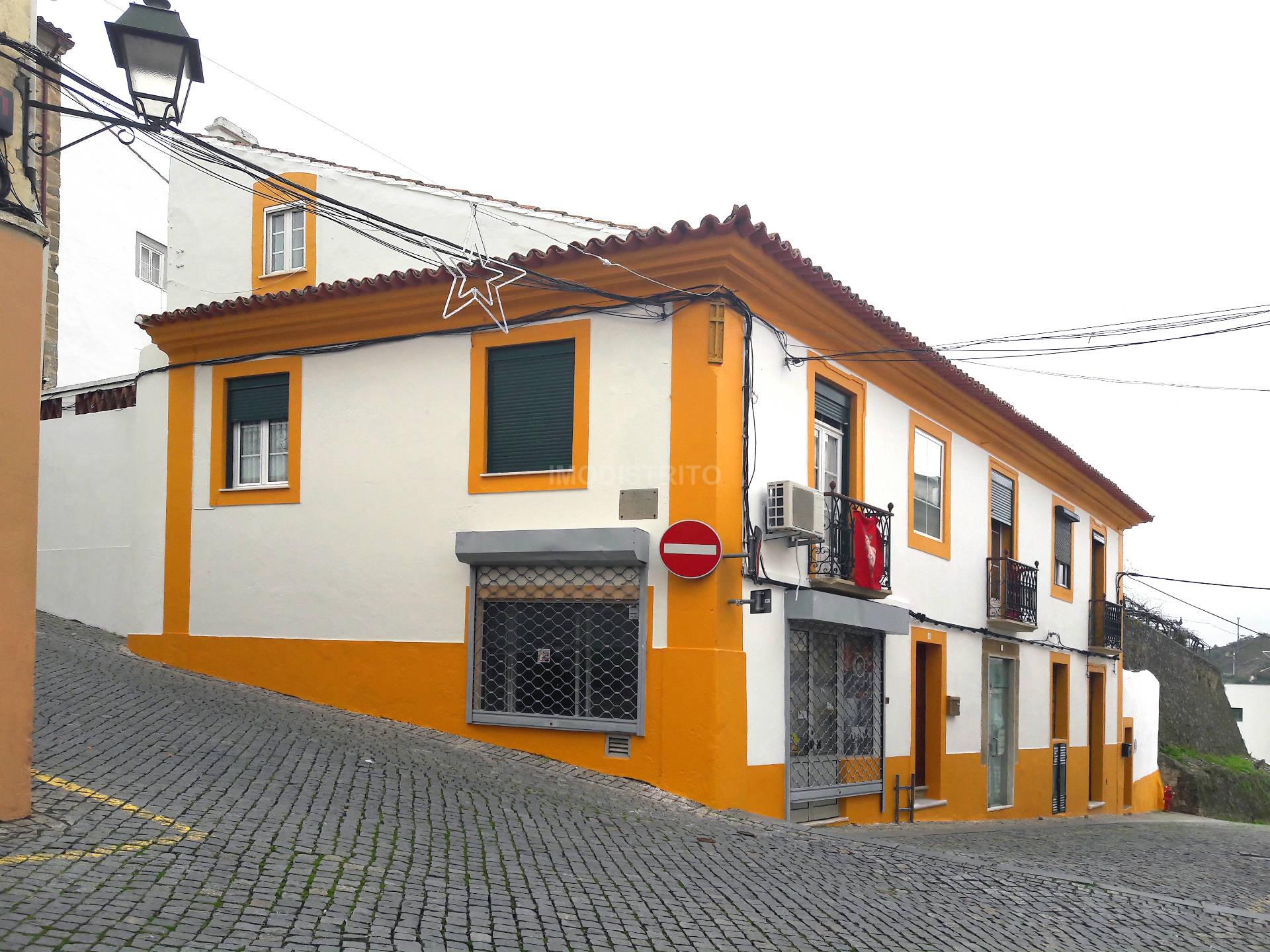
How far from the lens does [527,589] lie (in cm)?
1144

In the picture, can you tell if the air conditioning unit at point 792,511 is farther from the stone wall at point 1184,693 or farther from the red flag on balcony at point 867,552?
the stone wall at point 1184,693

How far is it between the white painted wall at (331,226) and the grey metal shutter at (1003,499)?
24.6 feet

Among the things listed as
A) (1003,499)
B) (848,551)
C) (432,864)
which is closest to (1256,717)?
(1003,499)

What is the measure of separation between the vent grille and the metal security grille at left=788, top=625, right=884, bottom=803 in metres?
1.63

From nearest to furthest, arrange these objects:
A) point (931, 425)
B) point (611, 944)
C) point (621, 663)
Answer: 1. point (611, 944)
2. point (621, 663)
3. point (931, 425)

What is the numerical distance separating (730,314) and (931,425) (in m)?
5.43

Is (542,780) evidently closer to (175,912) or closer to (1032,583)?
(175,912)

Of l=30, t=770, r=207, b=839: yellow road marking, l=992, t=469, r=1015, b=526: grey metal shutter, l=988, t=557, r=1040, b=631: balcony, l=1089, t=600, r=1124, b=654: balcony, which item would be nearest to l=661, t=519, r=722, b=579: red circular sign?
l=30, t=770, r=207, b=839: yellow road marking

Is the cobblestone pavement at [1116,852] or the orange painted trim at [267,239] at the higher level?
the orange painted trim at [267,239]

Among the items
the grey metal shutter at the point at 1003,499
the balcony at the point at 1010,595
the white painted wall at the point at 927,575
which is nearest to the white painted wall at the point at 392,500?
the white painted wall at the point at 927,575

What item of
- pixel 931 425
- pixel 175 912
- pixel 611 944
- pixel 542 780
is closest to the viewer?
pixel 175 912

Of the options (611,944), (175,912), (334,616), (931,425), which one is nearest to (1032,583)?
(931,425)

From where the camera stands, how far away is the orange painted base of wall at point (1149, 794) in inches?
990

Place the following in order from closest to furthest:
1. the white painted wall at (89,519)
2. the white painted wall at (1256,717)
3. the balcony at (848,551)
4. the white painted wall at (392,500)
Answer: the white painted wall at (392,500)
the balcony at (848,551)
the white painted wall at (89,519)
the white painted wall at (1256,717)
